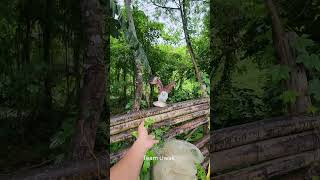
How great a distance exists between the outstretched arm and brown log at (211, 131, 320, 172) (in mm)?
601

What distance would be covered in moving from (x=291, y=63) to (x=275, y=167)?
861 millimetres

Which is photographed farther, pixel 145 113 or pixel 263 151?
pixel 263 151

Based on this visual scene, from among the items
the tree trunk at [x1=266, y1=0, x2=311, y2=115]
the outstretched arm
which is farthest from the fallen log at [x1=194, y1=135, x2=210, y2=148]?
the tree trunk at [x1=266, y1=0, x2=311, y2=115]

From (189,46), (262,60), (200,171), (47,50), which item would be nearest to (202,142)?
(200,171)

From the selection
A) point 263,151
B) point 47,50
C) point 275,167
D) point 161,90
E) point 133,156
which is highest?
point 47,50

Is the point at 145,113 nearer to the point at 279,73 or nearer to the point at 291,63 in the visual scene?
the point at 279,73

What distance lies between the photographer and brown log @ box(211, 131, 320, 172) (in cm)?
285

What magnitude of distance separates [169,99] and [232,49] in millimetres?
2425

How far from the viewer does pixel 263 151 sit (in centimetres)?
305

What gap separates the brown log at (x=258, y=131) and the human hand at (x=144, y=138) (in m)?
0.53

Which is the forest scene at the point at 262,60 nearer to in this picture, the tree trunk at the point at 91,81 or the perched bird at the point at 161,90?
the perched bird at the point at 161,90

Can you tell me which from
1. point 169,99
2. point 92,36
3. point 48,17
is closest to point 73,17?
point 48,17

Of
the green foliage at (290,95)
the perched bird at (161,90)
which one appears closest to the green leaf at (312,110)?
the green foliage at (290,95)

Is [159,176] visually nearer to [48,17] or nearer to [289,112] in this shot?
[289,112]
